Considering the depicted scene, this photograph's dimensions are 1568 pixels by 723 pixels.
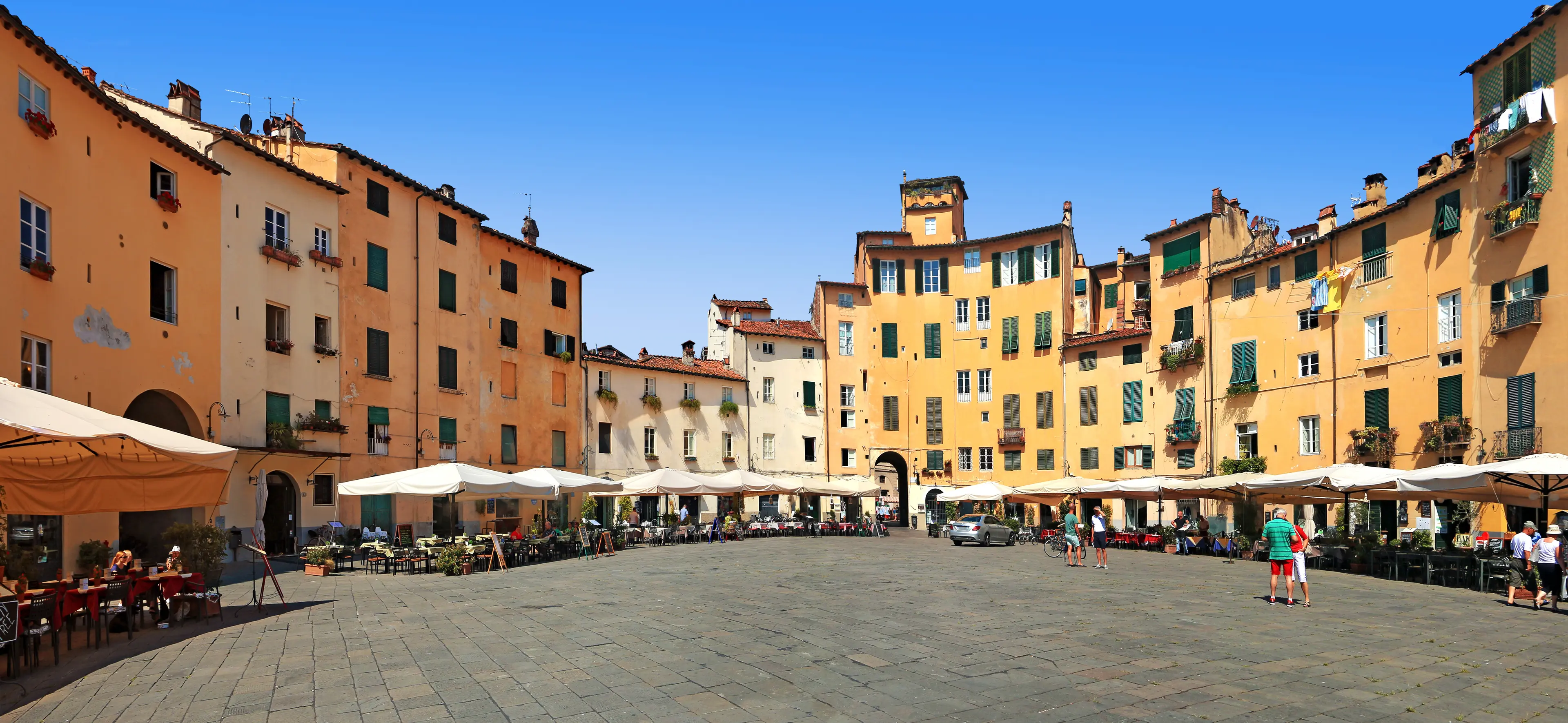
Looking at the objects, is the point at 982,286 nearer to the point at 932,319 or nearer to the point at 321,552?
the point at 932,319

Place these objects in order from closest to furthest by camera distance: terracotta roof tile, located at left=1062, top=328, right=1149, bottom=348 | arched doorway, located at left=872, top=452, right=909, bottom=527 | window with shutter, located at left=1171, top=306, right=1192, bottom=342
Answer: window with shutter, located at left=1171, top=306, right=1192, bottom=342 < terracotta roof tile, located at left=1062, top=328, right=1149, bottom=348 < arched doorway, located at left=872, top=452, right=909, bottom=527

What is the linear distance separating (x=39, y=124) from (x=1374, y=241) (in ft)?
127

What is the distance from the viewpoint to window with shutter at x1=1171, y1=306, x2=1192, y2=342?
149 feet

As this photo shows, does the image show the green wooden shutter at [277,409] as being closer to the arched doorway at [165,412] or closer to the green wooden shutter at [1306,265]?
the arched doorway at [165,412]

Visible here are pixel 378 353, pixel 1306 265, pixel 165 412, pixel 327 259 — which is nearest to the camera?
pixel 165 412

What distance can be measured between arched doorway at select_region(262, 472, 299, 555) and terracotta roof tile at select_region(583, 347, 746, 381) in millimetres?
17546

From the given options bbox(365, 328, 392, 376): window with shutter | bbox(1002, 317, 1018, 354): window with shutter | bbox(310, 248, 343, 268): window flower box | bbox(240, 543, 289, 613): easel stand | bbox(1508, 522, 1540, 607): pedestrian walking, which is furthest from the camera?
bbox(1002, 317, 1018, 354): window with shutter

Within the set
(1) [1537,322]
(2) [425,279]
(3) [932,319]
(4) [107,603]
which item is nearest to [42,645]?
(4) [107,603]

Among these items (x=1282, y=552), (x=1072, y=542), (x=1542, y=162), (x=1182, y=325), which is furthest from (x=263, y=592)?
(x=1182, y=325)

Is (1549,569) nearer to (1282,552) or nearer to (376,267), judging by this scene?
(1282,552)

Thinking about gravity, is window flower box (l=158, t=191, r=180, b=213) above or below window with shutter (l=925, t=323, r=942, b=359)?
above

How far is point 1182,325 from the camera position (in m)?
46.0

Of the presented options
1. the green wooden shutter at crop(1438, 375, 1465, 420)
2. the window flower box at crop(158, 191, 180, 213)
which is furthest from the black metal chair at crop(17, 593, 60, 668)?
the green wooden shutter at crop(1438, 375, 1465, 420)

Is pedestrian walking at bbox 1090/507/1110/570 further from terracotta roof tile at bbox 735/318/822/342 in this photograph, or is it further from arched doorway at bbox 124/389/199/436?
terracotta roof tile at bbox 735/318/822/342
